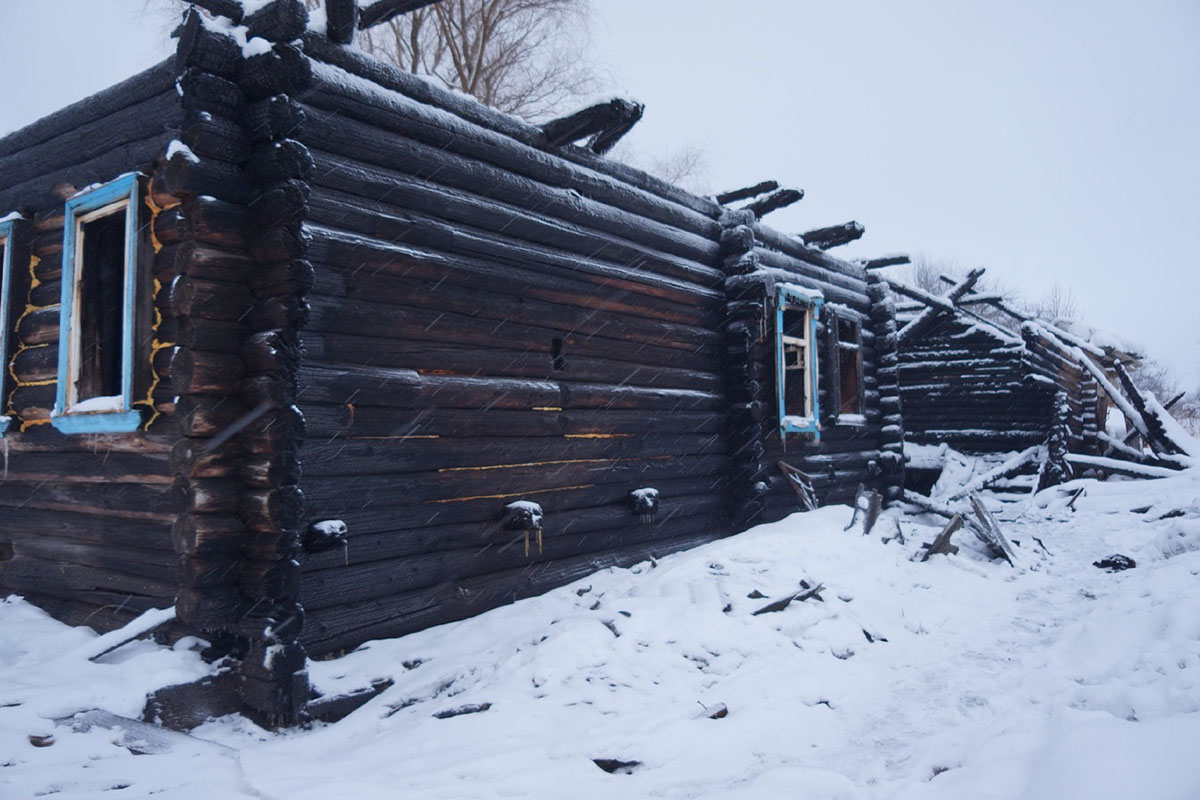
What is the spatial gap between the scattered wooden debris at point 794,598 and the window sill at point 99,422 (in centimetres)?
441

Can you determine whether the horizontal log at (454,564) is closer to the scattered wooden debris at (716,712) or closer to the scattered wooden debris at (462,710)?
the scattered wooden debris at (462,710)

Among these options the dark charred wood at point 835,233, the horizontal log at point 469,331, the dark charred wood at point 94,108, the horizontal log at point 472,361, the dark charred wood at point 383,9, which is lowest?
the horizontal log at point 472,361

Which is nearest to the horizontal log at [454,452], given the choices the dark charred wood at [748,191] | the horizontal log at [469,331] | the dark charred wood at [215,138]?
the horizontal log at [469,331]

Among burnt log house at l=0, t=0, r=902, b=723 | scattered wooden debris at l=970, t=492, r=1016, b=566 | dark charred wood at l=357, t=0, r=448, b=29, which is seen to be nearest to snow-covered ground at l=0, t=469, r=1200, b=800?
burnt log house at l=0, t=0, r=902, b=723

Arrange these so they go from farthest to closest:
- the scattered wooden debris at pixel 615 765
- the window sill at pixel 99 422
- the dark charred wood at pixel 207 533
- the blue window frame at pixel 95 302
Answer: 1. the blue window frame at pixel 95 302
2. the window sill at pixel 99 422
3. the dark charred wood at pixel 207 533
4. the scattered wooden debris at pixel 615 765

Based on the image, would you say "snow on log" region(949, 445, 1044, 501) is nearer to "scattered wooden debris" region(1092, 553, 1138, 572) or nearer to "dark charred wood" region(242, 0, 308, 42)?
"scattered wooden debris" region(1092, 553, 1138, 572)

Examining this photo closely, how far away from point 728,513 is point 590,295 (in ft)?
11.1

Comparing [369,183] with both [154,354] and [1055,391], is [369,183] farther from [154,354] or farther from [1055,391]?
[1055,391]

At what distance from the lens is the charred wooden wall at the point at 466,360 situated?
512cm

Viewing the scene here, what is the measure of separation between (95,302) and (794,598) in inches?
221

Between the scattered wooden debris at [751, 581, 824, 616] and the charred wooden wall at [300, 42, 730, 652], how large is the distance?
1829mm

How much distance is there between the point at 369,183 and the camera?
538cm

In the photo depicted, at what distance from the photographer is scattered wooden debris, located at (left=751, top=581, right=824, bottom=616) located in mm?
5762

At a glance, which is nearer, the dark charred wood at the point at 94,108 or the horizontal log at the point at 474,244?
the dark charred wood at the point at 94,108
